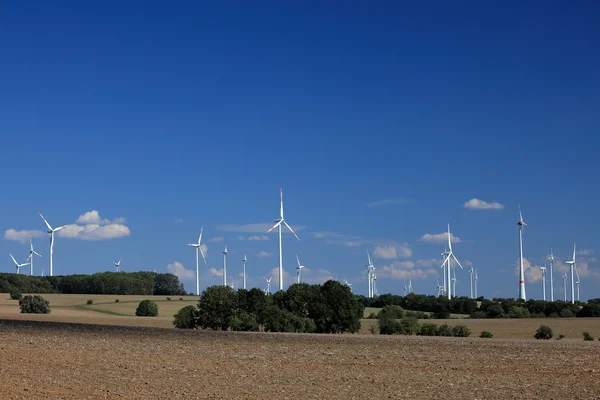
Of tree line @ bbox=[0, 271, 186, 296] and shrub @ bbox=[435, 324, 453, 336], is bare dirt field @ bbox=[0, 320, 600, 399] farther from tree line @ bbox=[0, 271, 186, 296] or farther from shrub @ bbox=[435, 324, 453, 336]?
tree line @ bbox=[0, 271, 186, 296]

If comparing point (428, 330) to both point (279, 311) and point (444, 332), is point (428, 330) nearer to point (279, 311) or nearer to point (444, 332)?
point (444, 332)

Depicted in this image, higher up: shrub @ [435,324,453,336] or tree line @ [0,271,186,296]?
tree line @ [0,271,186,296]

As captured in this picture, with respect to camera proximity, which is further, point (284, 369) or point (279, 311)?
point (279, 311)

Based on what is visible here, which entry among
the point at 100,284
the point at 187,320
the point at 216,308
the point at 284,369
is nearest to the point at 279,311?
the point at 216,308

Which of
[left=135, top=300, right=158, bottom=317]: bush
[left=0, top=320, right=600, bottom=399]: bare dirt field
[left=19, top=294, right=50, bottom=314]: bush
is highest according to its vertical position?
[left=0, top=320, right=600, bottom=399]: bare dirt field

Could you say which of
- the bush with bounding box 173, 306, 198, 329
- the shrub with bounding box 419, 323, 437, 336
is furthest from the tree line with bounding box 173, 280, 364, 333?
the shrub with bounding box 419, 323, 437, 336

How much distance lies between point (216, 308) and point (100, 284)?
11687 centimetres

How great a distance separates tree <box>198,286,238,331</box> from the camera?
65.9 meters

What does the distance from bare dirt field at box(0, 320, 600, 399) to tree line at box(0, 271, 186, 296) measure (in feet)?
418

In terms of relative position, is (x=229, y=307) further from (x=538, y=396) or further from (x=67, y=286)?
(x=67, y=286)

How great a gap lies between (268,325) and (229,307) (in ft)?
12.9

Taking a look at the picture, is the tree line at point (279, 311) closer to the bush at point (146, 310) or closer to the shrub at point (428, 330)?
the shrub at point (428, 330)

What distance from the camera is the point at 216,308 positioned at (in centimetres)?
6662

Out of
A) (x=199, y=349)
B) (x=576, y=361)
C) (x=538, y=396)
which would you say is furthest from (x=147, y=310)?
(x=538, y=396)
